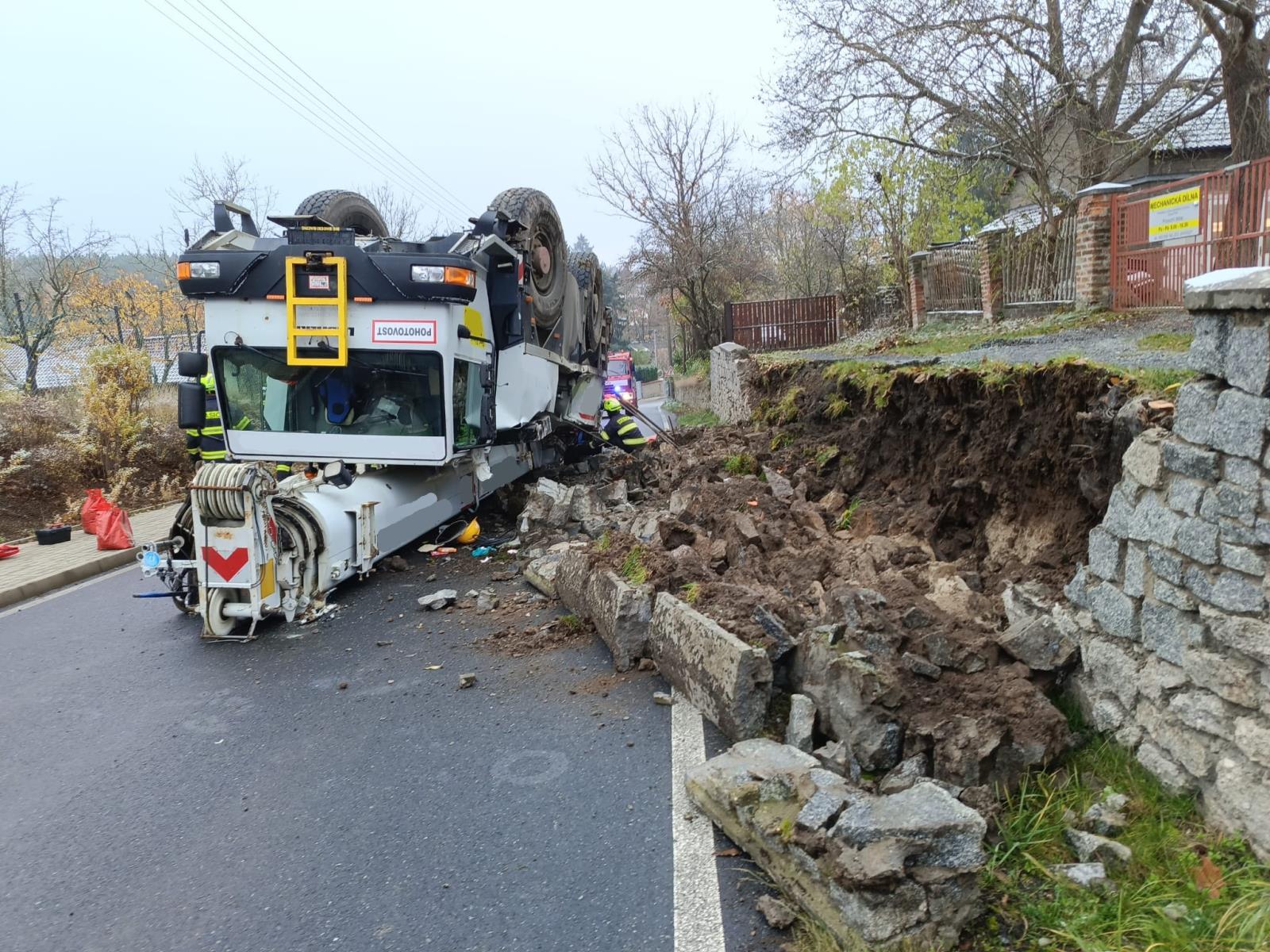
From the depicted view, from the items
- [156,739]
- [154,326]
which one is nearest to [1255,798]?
[156,739]

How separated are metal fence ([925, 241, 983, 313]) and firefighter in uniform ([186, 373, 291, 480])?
13873 mm

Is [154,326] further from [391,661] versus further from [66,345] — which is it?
[391,661]

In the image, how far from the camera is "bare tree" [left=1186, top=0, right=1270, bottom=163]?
49.9ft

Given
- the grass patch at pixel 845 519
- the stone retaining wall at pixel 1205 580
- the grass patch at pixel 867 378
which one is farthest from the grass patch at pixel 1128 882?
the grass patch at pixel 867 378

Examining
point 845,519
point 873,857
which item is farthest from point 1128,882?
point 845,519

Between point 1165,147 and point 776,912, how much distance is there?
70.6 ft

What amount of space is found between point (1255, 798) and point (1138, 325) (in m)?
8.26

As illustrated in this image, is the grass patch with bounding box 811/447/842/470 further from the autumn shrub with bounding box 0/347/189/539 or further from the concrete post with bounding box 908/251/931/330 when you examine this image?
the concrete post with bounding box 908/251/931/330

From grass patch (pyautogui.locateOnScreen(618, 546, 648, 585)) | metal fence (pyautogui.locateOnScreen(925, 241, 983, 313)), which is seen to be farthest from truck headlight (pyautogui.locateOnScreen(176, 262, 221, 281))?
metal fence (pyautogui.locateOnScreen(925, 241, 983, 313))

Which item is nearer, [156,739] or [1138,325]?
[156,739]

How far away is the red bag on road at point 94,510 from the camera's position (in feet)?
33.2

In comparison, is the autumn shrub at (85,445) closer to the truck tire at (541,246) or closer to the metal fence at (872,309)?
the truck tire at (541,246)

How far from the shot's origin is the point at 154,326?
2589cm

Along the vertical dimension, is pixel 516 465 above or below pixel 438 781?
above
